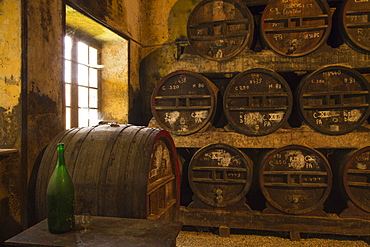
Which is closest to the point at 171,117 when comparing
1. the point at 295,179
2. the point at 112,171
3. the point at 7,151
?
the point at 112,171

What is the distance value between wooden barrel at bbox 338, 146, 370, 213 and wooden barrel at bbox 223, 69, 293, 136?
35.8 inches

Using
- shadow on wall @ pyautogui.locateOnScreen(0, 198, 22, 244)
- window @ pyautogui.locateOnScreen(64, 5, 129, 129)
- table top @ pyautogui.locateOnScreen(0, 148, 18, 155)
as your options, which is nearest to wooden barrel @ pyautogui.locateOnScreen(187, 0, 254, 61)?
window @ pyautogui.locateOnScreen(64, 5, 129, 129)

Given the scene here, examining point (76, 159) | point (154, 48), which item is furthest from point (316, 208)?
point (154, 48)

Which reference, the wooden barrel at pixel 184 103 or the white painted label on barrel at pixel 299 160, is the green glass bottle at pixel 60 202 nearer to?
the wooden barrel at pixel 184 103

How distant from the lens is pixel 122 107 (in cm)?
448

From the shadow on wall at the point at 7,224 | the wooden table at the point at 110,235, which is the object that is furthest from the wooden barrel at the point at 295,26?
the shadow on wall at the point at 7,224

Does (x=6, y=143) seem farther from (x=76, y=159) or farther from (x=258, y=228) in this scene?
(x=258, y=228)

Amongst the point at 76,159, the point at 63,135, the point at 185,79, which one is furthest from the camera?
the point at 185,79

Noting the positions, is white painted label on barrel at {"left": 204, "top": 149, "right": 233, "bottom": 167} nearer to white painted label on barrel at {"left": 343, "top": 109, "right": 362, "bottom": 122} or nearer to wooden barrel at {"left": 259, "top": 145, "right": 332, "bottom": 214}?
wooden barrel at {"left": 259, "top": 145, "right": 332, "bottom": 214}

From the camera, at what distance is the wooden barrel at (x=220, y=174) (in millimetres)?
3396

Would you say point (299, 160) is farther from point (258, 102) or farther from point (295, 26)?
point (295, 26)

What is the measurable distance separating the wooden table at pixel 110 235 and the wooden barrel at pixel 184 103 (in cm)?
200

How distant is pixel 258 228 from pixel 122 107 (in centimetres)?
283

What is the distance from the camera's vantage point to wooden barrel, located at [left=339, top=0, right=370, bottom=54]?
125 inches
